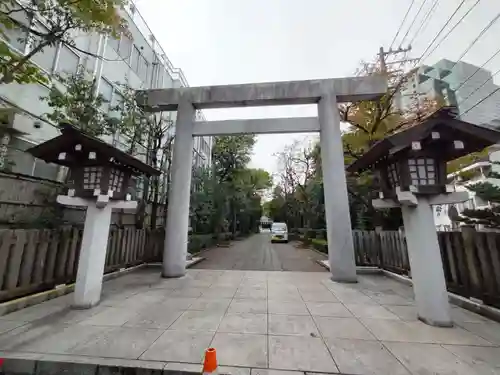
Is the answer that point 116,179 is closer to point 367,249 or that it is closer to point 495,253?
point 495,253

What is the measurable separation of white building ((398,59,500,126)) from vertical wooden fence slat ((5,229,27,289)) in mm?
10308

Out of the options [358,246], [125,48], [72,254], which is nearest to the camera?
[72,254]

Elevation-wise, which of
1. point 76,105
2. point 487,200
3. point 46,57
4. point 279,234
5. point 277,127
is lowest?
point 279,234

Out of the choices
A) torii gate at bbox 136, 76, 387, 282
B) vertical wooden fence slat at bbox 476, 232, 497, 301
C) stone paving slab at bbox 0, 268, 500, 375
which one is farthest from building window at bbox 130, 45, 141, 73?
vertical wooden fence slat at bbox 476, 232, 497, 301

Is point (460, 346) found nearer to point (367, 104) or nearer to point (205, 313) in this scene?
point (205, 313)

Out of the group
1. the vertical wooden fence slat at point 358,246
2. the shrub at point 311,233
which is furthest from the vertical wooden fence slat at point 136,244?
the shrub at point 311,233

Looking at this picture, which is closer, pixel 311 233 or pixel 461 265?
pixel 461 265

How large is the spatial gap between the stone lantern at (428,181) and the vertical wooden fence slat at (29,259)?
21.6 feet

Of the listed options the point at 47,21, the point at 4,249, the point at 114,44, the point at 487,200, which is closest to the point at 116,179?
the point at 4,249

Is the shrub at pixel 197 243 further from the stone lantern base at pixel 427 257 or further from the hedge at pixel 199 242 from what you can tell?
the stone lantern base at pixel 427 257

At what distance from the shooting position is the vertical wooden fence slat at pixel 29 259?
419 centimetres

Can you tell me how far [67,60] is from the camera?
7906mm

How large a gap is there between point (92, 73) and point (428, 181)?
429 inches

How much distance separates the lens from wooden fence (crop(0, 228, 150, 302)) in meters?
3.91
